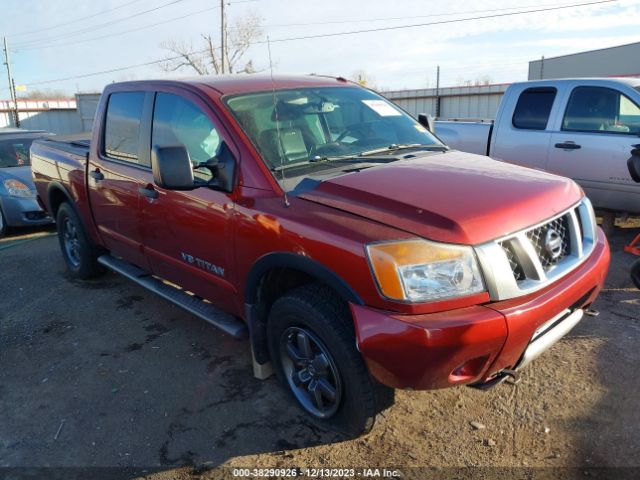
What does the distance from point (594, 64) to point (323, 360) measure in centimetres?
2555

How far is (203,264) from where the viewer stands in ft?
11.0

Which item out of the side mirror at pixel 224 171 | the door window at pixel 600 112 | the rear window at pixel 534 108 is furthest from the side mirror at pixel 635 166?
the side mirror at pixel 224 171

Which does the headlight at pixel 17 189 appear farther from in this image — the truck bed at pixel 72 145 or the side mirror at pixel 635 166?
the side mirror at pixel 635 166

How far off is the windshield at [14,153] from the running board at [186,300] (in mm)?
4791

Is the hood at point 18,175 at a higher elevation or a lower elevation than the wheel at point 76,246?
higher

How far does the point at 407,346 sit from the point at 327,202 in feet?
2.69

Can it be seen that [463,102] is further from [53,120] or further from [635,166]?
[53,120]

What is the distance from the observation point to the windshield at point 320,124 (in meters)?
3.08

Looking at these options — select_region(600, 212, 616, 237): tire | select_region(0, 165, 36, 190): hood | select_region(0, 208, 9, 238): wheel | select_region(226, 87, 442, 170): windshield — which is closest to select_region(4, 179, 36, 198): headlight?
select_region(0, 165, 36, 190): hood

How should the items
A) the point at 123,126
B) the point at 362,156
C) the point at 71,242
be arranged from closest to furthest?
the point at 362,156, the point at 123,126, the point at 71,242

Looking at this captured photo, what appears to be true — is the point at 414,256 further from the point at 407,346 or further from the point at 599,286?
the point at 599,286

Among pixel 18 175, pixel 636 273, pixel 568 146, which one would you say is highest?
pixel 568 146

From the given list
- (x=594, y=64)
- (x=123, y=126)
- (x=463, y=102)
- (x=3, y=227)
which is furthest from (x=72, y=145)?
(x=594, y=64)

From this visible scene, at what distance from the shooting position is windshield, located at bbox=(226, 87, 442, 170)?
3.08 meters
